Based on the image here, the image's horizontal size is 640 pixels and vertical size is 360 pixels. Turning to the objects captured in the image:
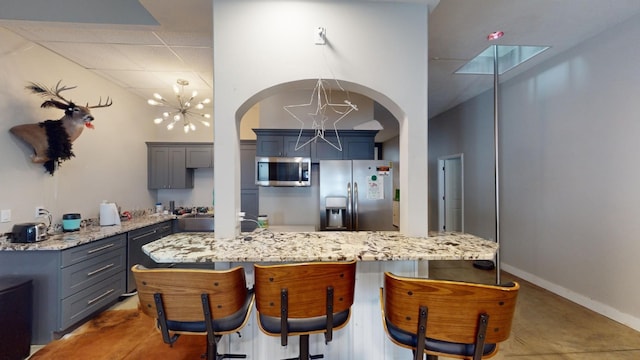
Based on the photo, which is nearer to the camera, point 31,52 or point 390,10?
point 390,10

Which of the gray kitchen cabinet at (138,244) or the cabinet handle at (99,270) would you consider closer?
the cabinet handle at (99,270)

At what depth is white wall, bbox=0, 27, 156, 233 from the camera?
2689mm

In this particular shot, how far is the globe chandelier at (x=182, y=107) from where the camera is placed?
3.39 m

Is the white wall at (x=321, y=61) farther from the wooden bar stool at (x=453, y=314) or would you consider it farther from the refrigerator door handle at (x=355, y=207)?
the refrigerator door handle at (x=355, y=207)

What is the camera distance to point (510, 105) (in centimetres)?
407

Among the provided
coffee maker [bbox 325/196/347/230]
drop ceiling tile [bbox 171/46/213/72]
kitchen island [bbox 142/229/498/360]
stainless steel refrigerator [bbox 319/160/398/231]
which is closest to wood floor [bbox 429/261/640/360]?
kitchen island [bbox 142/229/498/360]

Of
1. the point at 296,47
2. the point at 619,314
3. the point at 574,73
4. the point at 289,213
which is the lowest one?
the point at 619,314

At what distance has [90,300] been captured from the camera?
279 centimetres

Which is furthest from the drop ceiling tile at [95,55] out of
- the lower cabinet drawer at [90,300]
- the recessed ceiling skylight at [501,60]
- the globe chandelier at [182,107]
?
the recessed ceiling skylight at [501,60]

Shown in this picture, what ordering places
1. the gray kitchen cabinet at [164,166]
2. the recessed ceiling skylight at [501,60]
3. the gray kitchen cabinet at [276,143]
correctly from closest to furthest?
the recessed ceiling skylight at [501,60]
the gray kitchen cabinet at [276,143]
the gray kitchen cabinet at [164,166]

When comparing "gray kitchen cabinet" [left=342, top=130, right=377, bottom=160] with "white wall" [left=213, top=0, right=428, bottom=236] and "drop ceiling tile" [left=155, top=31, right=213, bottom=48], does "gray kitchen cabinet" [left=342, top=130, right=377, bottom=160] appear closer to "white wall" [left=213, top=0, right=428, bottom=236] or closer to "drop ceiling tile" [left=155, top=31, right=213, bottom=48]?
"white wall" [left=213, top=0, right=428, bottom=236]

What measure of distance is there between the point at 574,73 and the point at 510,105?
0.94 meters

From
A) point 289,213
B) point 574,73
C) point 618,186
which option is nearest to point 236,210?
point 289,213

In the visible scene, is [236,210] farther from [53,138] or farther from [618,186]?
[618,186]
